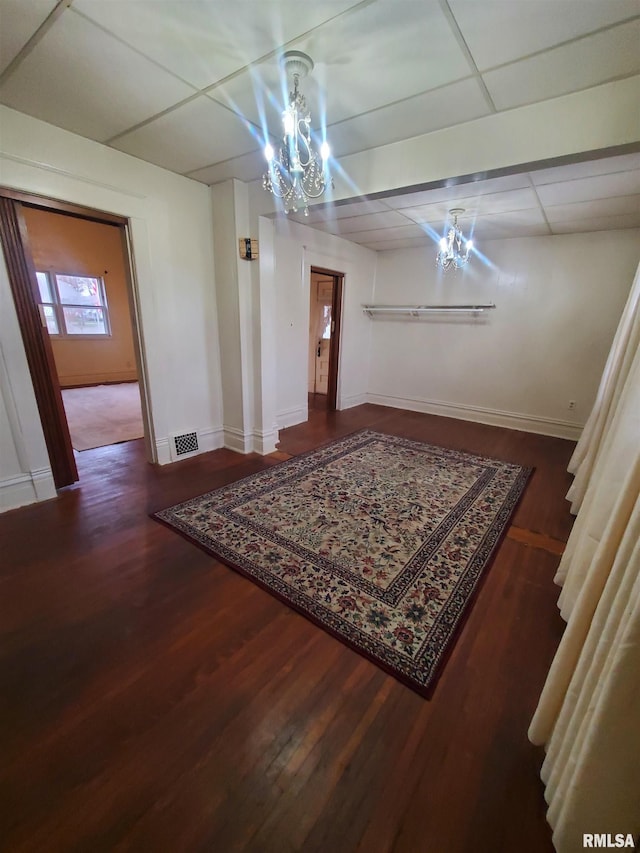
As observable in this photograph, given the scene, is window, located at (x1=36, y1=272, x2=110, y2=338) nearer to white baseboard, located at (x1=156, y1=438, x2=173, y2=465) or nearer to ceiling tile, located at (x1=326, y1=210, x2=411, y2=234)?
white baseboard, located at (x1=156, y1=438, x2=173, y2=465)

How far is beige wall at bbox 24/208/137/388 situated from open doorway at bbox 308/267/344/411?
127 inches

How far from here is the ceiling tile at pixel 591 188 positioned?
2.47 metres

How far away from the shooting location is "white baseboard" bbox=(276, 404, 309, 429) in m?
4.39

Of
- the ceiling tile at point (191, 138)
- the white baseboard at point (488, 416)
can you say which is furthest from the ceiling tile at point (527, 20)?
the white baseboard at point (488, 416)

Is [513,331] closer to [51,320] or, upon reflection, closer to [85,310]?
[85,310]

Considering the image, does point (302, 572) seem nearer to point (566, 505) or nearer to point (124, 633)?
point (124, 633)

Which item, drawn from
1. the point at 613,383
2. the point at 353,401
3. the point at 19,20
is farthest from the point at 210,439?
the point at 613,383

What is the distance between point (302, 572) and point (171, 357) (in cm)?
230

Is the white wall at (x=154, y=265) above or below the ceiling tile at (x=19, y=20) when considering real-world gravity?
below

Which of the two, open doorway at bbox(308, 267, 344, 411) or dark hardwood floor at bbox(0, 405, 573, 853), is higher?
open doorway at bbox(308, 267, 344, 411)

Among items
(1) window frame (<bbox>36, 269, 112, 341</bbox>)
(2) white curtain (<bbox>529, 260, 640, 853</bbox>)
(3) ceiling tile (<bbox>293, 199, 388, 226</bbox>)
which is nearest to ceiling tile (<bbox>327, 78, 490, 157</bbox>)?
(3) ceiling tile (<bbox>293, 199, 388, 226</bbox>)

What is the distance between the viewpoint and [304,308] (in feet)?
14.3

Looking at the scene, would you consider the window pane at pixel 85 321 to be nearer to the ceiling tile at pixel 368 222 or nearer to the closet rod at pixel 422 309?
the ceiling tile at pixel 368 222

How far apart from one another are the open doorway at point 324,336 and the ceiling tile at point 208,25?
3208 millimetres
